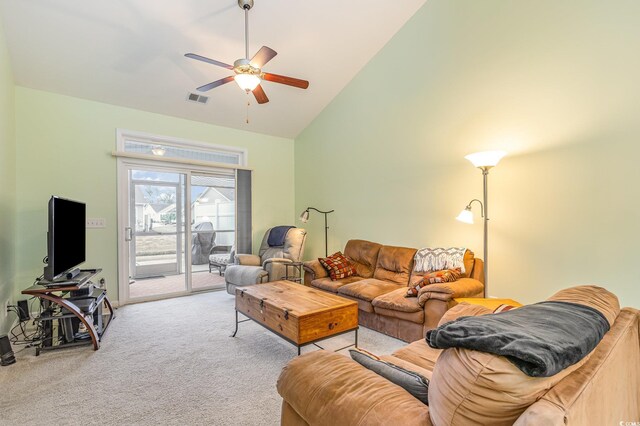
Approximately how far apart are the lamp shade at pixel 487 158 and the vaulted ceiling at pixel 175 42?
2136 millimetres

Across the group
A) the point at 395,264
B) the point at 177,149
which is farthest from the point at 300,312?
the point at 177,149

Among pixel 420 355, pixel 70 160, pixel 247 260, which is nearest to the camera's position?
pixel 420 355

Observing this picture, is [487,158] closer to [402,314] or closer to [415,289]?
[415,289]

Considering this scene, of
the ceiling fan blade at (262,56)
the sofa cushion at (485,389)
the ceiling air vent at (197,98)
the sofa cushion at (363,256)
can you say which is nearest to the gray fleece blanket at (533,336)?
the sofa cushion at (485,389)

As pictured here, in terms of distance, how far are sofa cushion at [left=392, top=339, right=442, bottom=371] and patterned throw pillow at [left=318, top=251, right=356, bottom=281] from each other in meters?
2.08

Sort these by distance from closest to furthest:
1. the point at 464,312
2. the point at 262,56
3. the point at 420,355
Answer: the point at 420,355
the point at 464,312
the point at 262,56

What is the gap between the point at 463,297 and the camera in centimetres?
280

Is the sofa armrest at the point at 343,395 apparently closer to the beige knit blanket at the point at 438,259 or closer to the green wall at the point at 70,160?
the beige knit blanket at the point at 438,259

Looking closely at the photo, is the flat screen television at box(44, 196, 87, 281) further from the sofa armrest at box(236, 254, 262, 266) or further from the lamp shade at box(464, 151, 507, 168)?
the lamp shade at box(464, 151, 507, 168)

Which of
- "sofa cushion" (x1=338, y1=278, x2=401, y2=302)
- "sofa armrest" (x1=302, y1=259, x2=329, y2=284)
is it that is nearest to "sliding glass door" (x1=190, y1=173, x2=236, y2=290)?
"sofa armrest" (x1=302, y1=259, x2=329, y2=284)

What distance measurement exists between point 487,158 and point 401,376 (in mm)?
2459

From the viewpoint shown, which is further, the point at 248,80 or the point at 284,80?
the point at 284,80

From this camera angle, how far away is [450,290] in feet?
8.89

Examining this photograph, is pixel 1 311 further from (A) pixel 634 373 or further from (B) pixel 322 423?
(A) pixel 634 373
